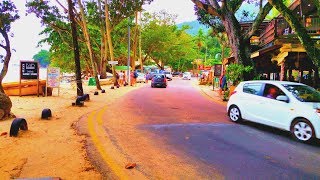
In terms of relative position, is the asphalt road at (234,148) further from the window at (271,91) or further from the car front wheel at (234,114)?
the window at (271,91)

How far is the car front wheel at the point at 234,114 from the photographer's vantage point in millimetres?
11406

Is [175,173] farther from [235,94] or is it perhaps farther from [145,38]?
[145,38]

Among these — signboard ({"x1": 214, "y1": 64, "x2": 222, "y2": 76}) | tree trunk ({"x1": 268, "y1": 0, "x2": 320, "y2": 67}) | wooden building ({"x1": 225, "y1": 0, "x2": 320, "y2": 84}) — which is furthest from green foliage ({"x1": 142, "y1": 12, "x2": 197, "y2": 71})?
tree trunk ({"x1": 268, "y1": 0, "x2": 320, "y2": 67})

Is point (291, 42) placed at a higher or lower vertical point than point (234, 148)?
higher

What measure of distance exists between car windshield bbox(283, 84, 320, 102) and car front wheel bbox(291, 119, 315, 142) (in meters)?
0.72

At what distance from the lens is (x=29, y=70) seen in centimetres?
2053

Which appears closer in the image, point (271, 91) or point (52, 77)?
point (271, 91)

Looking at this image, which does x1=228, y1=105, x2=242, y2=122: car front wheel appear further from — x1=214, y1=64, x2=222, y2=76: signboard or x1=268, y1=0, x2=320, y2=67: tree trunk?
x1=214, y1=64, x2=222, y2=76: signboard

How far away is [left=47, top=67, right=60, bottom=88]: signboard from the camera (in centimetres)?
2078

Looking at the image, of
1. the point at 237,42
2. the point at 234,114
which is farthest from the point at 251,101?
the point at 237,42

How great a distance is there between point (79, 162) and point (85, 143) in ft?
5.17

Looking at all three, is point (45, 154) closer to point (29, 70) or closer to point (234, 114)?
point (234, 114)

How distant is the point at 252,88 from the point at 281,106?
1.68 meters

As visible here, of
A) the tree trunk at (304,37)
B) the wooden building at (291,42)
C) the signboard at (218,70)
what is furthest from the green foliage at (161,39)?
the tree trunk at (304,37)
